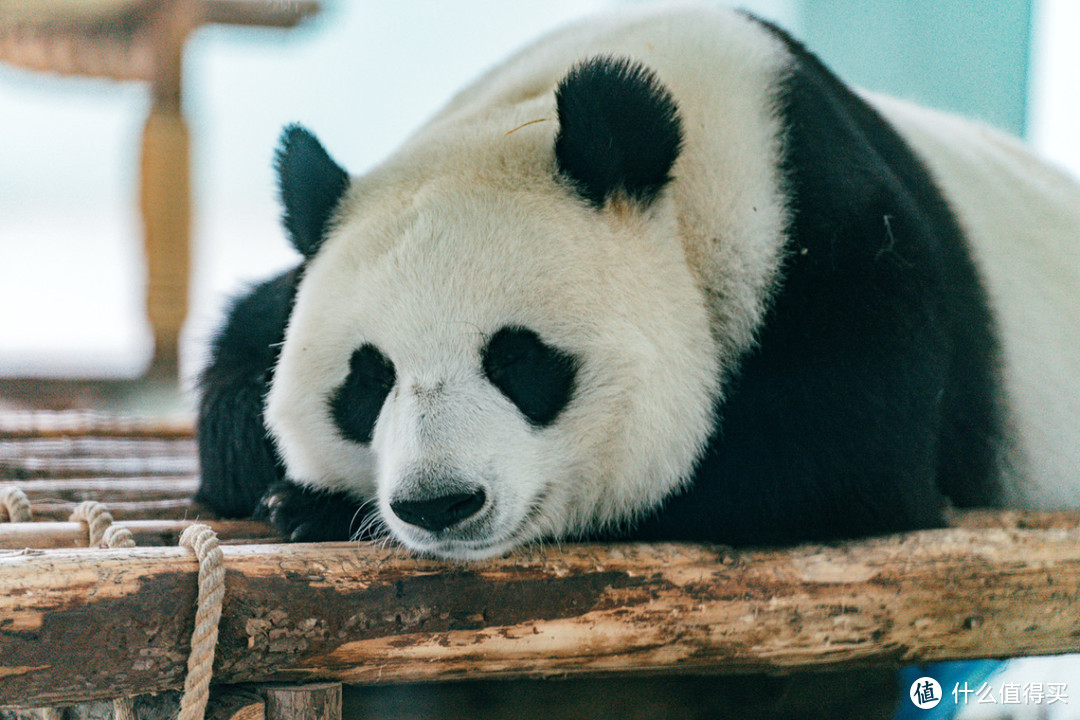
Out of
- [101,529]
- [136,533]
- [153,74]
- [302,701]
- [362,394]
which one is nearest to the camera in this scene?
[302,701]

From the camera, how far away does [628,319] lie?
99.0 inches

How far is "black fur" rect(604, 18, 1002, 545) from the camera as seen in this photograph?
2.58 meters

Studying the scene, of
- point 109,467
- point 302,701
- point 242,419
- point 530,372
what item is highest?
point 530,372

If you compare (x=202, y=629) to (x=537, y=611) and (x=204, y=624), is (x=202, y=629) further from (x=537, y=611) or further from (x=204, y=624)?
(x=537, y=611)

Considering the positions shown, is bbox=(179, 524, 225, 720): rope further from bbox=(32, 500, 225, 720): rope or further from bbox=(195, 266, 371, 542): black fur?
bbox=(195, 266, 371, 542): black fur

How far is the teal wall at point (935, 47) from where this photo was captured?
6730 millimetres

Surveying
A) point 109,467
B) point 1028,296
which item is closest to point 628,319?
A: point 1028,296

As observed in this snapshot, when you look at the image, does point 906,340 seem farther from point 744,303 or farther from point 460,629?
point 460,629

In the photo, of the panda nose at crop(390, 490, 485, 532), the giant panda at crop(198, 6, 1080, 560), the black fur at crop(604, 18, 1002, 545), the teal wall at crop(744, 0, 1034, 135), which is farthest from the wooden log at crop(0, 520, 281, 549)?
the teal wall at crop(744, 0, 1034, 135)

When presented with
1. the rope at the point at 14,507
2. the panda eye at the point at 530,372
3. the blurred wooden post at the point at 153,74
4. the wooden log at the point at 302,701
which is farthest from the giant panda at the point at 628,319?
the blurred wooden post at the point at 153,74

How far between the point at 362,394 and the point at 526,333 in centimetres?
52

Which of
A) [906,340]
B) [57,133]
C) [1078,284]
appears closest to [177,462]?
[906,340]

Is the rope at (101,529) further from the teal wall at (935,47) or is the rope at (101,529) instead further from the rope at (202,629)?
the teal wall at (935,47)

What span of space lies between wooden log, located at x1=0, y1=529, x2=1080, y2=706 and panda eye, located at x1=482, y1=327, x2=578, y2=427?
347 mm
